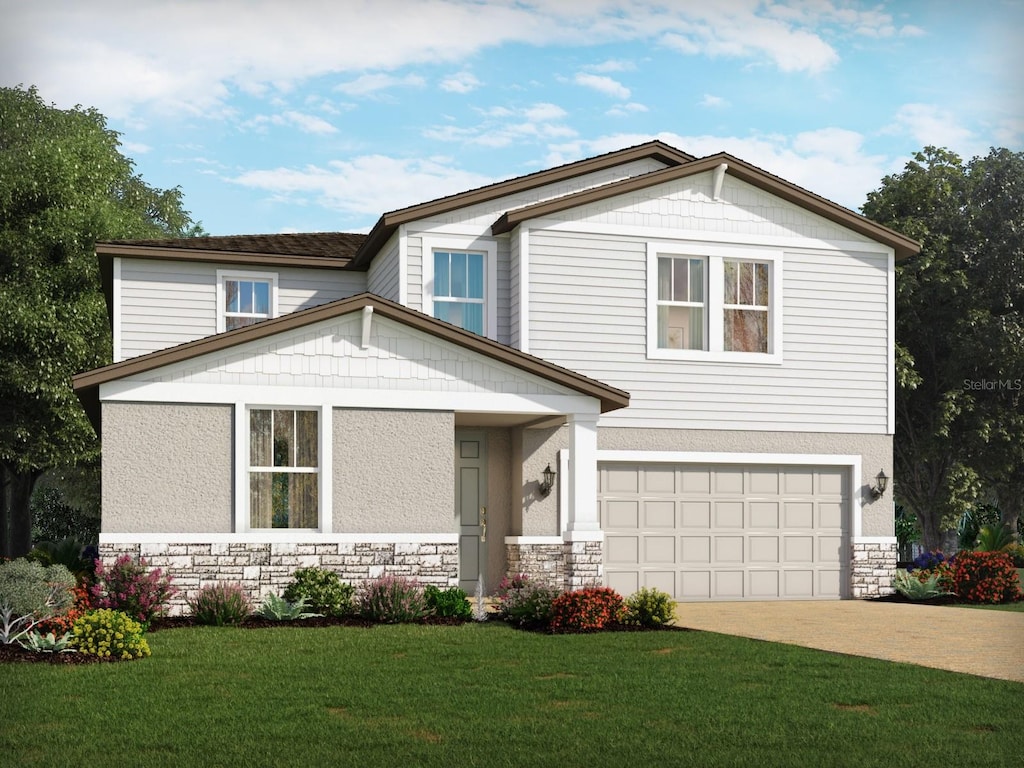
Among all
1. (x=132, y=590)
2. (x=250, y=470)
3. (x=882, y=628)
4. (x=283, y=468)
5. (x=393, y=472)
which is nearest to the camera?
(x=132, y=590)

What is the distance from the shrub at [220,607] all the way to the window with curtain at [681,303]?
303 inches

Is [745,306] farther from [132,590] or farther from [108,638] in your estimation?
[108,638]

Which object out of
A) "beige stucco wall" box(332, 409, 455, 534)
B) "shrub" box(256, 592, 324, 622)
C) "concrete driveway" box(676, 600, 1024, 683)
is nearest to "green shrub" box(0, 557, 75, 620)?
"shrub" box(256, 592, 324, 622)

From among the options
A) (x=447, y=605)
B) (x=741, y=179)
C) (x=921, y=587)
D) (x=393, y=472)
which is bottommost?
(x=921, y=587)

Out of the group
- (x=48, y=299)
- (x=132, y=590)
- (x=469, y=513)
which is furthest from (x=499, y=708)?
(x=48, y=299)

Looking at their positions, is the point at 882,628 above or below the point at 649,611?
below

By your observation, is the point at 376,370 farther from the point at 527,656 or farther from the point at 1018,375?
the point at 1018,375

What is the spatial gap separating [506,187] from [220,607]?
7991 millimetres

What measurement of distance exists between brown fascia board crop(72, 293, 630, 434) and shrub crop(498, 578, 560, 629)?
2823mm

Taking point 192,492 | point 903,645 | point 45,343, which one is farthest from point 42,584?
point 45,343

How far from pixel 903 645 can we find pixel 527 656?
420 centimetres

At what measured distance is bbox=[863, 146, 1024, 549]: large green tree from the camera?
29.3 meters

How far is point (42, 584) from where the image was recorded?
11.6 meters

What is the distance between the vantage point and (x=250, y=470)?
48.9 ft
